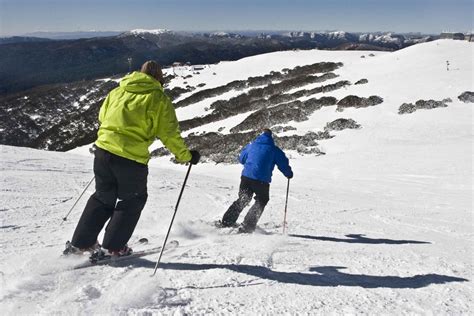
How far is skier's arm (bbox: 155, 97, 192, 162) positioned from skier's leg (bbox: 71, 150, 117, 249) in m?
0.67

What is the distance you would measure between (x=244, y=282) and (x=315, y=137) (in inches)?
774

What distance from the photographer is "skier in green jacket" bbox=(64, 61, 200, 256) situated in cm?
427

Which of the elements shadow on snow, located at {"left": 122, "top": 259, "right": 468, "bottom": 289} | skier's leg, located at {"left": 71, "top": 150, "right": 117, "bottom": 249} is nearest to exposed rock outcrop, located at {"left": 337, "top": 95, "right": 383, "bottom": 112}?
shadow on snow, located at {"left": 122, "top": 259, "right": 468, "bottom": 289}

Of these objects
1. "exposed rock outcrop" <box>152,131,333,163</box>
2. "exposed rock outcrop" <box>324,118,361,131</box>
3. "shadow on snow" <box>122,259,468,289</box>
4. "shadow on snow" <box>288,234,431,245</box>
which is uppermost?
"shadow on snow" <box>122,259,468,289</box>

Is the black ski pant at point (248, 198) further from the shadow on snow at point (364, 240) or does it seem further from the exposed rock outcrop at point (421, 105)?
the exposed rock outcrop at point (421, 105)

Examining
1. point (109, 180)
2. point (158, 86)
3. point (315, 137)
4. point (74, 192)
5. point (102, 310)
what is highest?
point (158, 86)

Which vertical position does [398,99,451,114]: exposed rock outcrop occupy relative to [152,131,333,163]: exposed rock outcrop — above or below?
above

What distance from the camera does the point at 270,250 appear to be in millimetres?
5508

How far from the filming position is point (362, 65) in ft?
137

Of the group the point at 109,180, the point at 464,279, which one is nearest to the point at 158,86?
the point at 109,180

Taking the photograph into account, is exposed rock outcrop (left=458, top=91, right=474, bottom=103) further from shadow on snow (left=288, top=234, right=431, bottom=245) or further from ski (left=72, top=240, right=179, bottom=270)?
ski (left=72, top=240, right=179, bottom=270)

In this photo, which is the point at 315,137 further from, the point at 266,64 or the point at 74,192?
the point at 266,64

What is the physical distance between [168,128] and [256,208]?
9.34 ft

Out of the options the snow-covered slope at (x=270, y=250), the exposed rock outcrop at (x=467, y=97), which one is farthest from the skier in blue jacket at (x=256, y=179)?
the exposed rock outcrop at (x=467, y=97)
